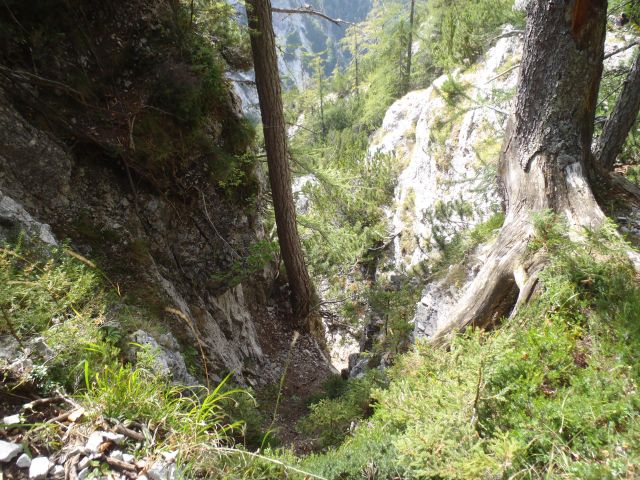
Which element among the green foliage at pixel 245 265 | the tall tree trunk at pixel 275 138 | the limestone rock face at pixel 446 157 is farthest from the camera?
the limestone rock face at pixel 446 157

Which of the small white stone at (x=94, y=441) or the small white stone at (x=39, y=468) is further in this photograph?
the small white stone at (x=94, y=441)

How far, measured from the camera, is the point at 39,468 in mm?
1473

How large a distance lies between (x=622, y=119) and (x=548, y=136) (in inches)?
93.7

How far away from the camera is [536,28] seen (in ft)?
11.3

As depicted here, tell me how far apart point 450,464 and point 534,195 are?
2761mm

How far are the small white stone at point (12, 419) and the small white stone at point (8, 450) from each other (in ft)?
0.28

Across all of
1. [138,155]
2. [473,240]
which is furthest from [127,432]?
[473,240]

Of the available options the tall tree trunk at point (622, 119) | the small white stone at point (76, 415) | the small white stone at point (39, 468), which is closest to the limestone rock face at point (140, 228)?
the small white stone at point (76, 415)

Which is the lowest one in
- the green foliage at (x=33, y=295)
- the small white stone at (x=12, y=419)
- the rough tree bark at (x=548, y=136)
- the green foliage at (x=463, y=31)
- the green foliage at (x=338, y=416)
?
the green foliage at (x=338, y=416)

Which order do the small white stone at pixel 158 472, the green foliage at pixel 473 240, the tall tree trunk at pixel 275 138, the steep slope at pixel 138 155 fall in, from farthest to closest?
1. the green foliage at pixel 473 240
2. the tall tree trunk at pixel 275 138
3. the steep slope at pixel 138 155
4. the small white stone at pixel 158 472

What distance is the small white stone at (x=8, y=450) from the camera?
4.81ft

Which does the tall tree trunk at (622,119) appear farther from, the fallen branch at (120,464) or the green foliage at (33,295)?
the green foliage at (33,295)

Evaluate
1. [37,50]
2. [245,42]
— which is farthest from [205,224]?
[245,42]

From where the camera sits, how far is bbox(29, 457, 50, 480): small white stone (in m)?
1.45
